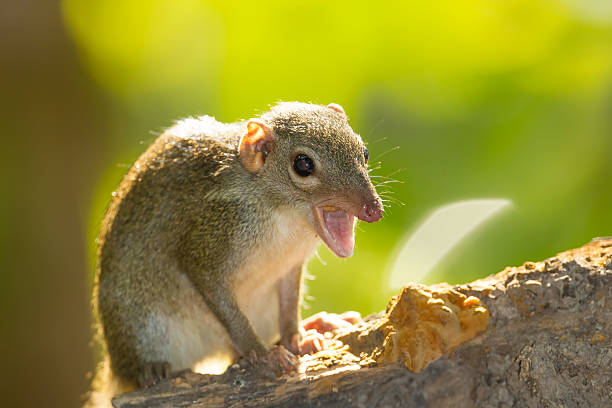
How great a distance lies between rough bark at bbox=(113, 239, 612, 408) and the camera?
270 centimetres

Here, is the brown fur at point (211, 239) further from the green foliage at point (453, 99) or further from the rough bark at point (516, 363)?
the green foliage at point (453, 99)

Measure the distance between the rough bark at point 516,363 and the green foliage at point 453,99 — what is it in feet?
7.25

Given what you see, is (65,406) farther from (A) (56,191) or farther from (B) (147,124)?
(B) (147,124)

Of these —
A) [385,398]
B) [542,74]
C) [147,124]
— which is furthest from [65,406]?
[542,74]

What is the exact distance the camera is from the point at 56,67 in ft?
21.2

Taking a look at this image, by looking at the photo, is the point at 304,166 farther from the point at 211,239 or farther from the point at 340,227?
the point at 211,239

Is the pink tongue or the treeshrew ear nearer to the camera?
the pink tongue

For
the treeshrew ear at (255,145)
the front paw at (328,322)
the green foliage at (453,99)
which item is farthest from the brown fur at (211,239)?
the green foliage at (453,99)

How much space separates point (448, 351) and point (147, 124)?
5.01 metres

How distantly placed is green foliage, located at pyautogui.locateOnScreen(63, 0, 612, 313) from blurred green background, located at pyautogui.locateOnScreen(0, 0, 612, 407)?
0.01 meters

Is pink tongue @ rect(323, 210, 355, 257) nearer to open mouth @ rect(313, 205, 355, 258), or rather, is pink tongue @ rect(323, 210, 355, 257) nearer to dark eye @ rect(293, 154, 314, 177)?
open mouth @ rect(313, 205, 355, 258)

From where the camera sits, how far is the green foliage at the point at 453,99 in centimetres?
526

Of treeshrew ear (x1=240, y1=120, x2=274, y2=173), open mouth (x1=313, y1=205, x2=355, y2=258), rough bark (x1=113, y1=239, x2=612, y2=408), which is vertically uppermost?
treeshrew ear (x1=240, y1=120, x2=274, y2=173)

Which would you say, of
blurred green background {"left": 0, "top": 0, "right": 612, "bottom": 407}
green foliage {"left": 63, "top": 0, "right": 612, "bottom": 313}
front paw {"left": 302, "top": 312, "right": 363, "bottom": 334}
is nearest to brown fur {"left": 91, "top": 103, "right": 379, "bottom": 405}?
front paw {"left": 302, "top": 312, "right": 363, "bottom": 334}
